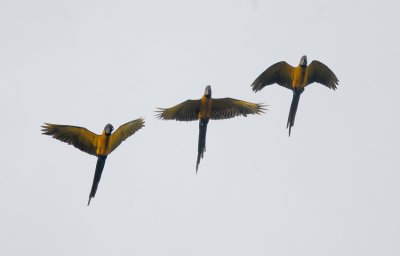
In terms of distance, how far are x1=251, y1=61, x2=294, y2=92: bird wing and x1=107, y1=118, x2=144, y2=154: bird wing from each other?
15.5 ft

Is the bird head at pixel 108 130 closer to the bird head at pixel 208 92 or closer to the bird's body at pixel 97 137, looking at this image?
the bird's body at pixel 97 137

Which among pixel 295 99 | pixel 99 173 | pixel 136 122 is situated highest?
pixel 295 99

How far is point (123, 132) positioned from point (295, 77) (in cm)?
649

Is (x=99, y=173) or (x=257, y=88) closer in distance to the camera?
(x=99, y=173)

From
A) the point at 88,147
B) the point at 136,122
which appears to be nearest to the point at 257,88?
the point at 136,122

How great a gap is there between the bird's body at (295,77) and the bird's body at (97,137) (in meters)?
5.11

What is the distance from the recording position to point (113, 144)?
83.1ft

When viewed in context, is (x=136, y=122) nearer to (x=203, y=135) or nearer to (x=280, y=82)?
(x=203, y=135)

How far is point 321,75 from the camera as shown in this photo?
27.5 m

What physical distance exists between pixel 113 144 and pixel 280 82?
6617 mm

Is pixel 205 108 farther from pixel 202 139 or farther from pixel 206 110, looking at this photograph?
pixel 202 139

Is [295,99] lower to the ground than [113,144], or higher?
higher

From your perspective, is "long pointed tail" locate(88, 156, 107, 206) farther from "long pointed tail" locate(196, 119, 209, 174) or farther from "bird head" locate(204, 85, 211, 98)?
"bird head" locate(204, 85, 211, 98)

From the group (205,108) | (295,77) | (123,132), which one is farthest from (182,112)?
(295,77)
